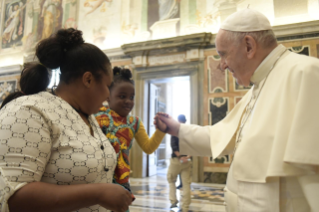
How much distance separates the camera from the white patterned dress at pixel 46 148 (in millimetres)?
920

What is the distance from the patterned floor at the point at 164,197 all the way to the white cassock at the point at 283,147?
2.90 metres

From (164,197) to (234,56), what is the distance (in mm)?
4030

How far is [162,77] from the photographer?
305 inches

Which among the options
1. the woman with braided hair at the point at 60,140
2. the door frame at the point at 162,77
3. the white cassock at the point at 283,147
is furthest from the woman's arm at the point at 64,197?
the door frame at the point at 162,77

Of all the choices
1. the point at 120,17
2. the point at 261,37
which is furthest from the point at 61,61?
the point at 120,17

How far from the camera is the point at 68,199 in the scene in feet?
3.20

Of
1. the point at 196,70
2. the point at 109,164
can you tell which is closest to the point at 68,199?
the point at 109,164

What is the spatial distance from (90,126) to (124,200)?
0.51 meters

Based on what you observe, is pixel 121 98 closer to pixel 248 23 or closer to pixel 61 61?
pixel 61 61

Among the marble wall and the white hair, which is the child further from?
the marble wall

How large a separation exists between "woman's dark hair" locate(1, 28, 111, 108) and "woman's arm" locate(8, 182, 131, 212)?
548 millimetres

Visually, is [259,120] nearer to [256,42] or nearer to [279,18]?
[256,42]

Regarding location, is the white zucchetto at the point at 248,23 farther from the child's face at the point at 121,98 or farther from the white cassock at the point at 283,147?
the child's face at the point at 121,98

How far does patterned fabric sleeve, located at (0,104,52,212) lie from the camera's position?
91cm
